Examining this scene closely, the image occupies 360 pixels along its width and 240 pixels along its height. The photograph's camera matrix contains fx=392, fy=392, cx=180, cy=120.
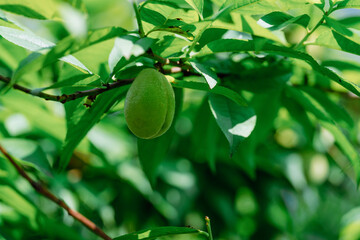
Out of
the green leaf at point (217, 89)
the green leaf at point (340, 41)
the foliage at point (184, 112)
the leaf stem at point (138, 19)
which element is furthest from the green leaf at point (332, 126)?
the leaf stem at point (138, 19)

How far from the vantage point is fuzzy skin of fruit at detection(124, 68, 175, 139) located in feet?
1.74

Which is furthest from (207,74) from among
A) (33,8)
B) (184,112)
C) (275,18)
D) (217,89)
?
(184,112)

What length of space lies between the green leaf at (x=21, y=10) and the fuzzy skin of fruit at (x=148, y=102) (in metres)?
0.20

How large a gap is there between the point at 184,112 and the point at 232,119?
2.37 ft

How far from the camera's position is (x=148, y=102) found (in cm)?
53

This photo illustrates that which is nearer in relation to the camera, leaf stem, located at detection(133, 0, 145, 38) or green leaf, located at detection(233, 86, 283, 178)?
leaf stem, located at detection(133, 0, 145, 38)

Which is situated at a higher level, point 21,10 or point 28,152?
point 21,10

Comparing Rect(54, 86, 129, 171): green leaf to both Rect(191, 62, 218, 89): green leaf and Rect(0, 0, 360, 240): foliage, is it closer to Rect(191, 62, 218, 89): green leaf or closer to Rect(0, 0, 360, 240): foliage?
Rect(0, 0, 360, 240): foliage

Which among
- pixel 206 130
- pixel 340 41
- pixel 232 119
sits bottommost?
pixel 206 130

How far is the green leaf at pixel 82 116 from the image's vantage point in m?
0.65

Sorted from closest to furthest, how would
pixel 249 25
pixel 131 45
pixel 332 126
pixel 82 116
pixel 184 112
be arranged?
pixel 131 45, pixel 249 25, pixel 82 116, pixel 332 126, pixel 184 112

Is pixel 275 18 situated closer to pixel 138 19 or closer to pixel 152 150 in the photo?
pixel 138 19

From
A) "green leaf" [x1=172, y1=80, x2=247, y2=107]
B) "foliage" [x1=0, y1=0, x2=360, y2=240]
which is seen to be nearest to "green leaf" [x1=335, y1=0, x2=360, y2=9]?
"foliage" [x1=0, y1=0, x2=360, y2=240]

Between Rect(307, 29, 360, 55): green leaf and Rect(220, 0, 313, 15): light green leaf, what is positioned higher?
Rect(220, 0, 313, 15): light green leaf
